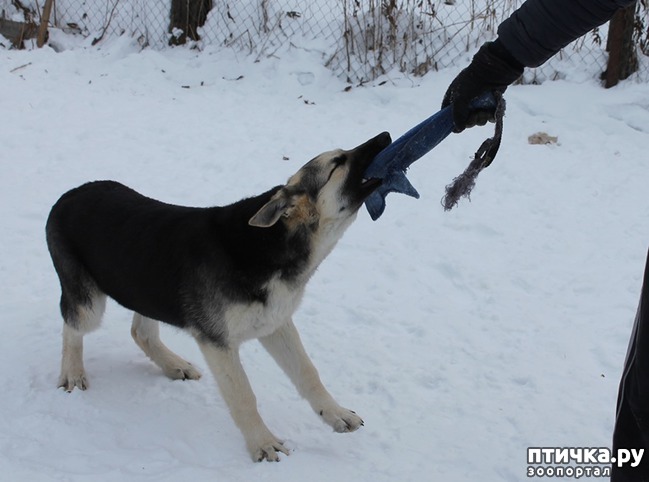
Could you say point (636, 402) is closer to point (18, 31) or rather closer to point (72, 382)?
point (72, 382)

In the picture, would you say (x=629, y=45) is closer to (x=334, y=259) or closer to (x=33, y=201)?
(x=334, y=259)

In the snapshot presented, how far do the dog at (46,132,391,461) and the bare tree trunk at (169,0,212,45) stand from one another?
713 centimetres

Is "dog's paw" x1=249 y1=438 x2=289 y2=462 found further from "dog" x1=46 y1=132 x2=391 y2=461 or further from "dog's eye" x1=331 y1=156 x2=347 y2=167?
"dog's eye" x1=331 y1=156 x2=347 y2=167

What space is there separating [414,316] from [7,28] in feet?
27.5

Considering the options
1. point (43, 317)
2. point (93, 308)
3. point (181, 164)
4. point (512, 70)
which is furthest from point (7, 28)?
point (512, 70)

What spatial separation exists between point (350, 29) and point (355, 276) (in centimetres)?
509

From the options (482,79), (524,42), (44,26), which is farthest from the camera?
(44,26)

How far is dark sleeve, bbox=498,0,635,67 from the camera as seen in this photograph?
2.39m

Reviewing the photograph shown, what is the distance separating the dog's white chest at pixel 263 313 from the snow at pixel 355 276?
2.00 feet

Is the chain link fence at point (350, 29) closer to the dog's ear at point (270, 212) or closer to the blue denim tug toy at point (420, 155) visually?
the blue denim tug toy at point (420, 155)

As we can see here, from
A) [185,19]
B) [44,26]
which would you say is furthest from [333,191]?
[44,26]

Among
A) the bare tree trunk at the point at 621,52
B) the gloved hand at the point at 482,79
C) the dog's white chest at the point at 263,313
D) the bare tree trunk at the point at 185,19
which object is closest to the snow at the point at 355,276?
the bare tree trunk at the point at 621,52

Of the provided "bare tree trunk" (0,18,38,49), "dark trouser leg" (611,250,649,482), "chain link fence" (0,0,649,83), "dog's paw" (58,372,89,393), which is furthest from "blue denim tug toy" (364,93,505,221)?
"bare tree trunk" (0,18,38,49)

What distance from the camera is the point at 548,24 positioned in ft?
8.41
